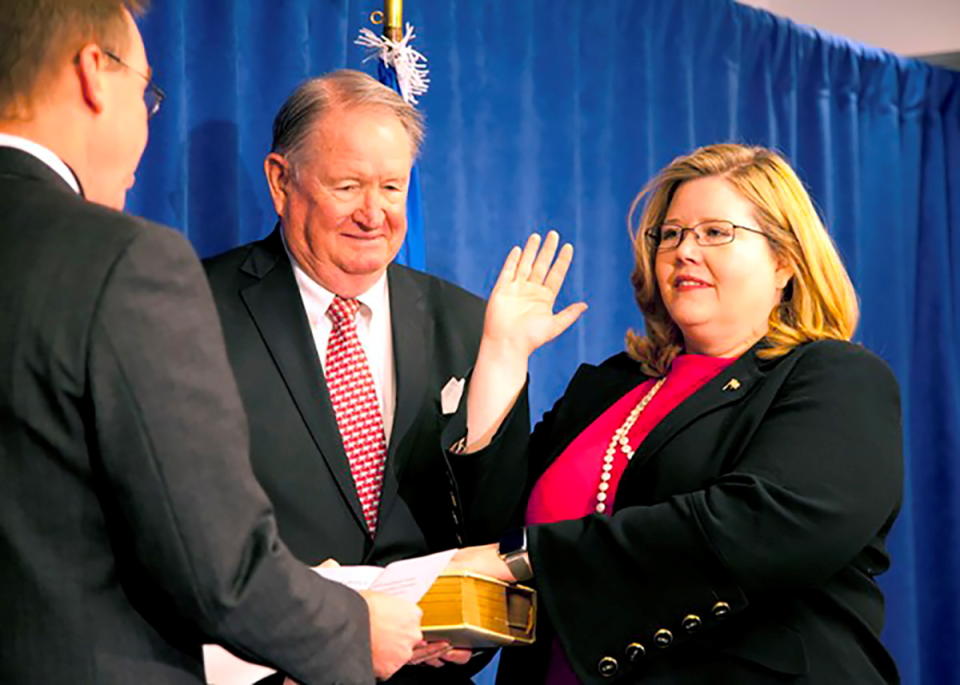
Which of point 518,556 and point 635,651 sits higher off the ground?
point 518,556

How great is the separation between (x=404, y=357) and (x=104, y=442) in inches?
46.4

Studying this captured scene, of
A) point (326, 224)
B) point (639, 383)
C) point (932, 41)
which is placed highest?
point (932, 41)

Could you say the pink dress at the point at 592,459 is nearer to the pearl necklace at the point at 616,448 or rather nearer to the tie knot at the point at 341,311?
the pearl necklace at the point at 616,448

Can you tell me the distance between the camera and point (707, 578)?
202 cm

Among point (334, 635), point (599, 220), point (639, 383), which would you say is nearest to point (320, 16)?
point (599, 220)

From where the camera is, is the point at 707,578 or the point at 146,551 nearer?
the point at 146,551

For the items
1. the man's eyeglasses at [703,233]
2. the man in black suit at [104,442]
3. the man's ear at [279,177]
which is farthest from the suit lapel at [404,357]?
the man in black suit at [104,442]

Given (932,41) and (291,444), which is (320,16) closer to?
(291,444)

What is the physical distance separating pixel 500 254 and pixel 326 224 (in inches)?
50.5

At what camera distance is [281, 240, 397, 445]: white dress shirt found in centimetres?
251

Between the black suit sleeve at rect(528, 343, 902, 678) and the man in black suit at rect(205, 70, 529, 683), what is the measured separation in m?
0.28

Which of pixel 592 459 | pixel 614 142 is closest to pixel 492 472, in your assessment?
pixel 592 459

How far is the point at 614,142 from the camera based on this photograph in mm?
4137

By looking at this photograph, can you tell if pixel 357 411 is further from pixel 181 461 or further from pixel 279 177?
pixel 181 461
